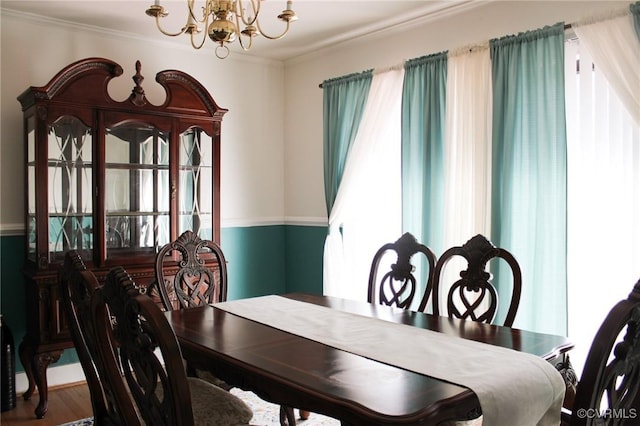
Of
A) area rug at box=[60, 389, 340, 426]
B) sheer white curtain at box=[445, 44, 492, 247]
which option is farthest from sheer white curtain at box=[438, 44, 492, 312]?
area rug at box=[60, 389, 340, 426]

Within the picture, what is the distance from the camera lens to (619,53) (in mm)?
2643

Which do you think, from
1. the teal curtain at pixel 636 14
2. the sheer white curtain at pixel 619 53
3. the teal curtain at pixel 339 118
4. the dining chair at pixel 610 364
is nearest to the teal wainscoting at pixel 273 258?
the teal curtain at pixel 339 118

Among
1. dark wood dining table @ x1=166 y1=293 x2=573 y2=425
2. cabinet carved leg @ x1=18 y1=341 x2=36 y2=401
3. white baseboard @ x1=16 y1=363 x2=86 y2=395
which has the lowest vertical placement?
white baseboard @ x1=16 y1=363 x2=86 y2=395

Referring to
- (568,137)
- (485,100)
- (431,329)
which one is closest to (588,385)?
(431,329)

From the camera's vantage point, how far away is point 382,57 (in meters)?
3.96

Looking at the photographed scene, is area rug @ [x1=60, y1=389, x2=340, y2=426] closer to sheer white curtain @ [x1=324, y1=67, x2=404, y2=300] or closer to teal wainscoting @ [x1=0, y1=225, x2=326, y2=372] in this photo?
sheer white curtain @ [x1=324, y1=67, x2=404, y2=300]

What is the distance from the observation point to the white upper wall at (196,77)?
11.6 ft

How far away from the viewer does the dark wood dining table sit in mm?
1360

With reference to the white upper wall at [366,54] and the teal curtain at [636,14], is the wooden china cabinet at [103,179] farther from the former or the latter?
the teal curtain at [636,14]

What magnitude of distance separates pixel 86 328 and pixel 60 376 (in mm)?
2361

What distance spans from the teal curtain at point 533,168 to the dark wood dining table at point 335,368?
0.91m

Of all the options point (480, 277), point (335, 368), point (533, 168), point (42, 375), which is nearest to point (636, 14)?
point (533, 168)

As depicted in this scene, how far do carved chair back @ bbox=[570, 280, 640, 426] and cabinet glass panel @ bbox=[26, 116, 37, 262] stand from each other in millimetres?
3058

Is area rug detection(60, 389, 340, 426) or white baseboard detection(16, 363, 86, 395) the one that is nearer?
area rug detection(60, 389, 340, 426)
